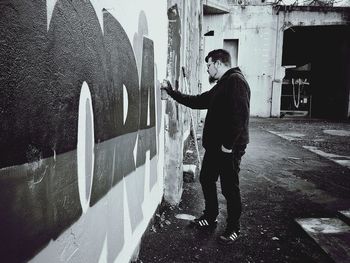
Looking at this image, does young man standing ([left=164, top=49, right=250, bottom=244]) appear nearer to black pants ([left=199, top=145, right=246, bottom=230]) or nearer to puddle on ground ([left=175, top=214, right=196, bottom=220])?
black pants ([left=199, top=145, right=246, bottom=230])

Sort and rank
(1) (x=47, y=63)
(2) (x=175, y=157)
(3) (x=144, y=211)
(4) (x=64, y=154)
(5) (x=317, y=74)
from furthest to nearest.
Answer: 1. (5) (x=317, y=74)
2. (2) (x=175, y=157)
3. (3) (x=144, y=211)
4. (4) (x=64, y=154)
5. (1) (x=47, y=63)

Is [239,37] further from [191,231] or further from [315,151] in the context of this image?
[191,231]

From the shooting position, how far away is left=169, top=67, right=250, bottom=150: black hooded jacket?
10.3 feet

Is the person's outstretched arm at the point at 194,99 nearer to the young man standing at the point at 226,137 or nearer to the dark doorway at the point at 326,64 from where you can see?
the young man standing at the point at 226,137

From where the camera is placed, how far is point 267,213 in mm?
4176

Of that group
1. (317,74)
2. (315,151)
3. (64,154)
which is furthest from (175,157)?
(317,74)

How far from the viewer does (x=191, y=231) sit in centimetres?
357

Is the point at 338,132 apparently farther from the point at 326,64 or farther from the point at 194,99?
the point at 194,99

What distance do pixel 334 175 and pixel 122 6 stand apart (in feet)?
18.5

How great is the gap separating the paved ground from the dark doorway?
1215 cm

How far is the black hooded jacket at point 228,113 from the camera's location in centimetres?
314

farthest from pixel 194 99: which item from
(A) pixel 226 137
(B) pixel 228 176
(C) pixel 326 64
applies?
(C) pixel 326 64

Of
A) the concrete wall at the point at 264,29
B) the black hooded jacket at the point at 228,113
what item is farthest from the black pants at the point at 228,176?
the concrete wall at the point at 264,29

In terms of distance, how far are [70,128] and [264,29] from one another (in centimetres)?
1780
